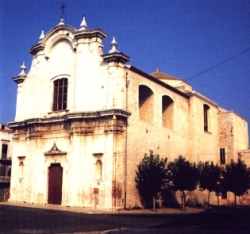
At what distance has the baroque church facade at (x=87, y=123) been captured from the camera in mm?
23000

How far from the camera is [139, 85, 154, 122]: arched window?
26.6m

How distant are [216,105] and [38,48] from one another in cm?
1692

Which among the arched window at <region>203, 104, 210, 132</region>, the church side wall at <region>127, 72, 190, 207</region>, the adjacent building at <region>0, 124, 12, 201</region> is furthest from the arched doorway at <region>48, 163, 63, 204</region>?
the adjacent building at <region>0, 124, 12, 201</region>

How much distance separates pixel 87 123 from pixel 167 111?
25.7 feet

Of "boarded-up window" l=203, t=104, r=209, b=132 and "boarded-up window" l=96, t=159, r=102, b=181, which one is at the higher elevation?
"boarded-up window" l=203, t=104, r=209, b=132

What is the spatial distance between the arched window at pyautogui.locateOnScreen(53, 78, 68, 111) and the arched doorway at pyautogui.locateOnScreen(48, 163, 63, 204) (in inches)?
148

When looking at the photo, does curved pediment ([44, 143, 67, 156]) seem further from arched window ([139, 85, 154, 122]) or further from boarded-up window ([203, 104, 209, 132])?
boarded-up window ([203, 104, 209, 132])

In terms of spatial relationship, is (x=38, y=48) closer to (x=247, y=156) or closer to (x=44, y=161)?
(x=44, y=161)

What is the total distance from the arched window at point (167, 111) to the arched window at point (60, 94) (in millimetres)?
6982

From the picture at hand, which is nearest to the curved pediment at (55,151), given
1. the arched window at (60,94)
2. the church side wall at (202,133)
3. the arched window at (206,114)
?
the arched window at (60,94)

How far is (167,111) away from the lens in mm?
29609

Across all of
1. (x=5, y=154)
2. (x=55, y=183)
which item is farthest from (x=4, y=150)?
(x=55, y=183)

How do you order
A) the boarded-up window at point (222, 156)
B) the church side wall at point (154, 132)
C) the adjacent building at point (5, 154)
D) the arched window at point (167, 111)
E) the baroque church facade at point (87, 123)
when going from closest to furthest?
1. the baroque church facade at point (87, 123)
2. the church side wall at point (154, 132)
3. the arched window at point (167, 111)
4. the boarded-up window at point (222, 156)
5. the adjacent building at point (5, 154)

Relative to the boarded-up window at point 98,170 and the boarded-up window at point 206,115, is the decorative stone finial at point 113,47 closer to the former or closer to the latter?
the boarded-up window at point 98,170
